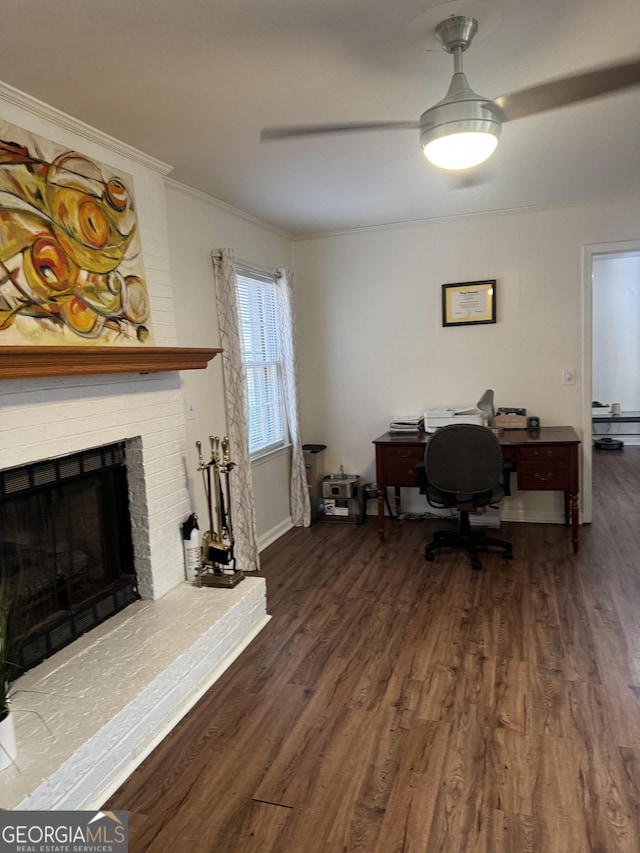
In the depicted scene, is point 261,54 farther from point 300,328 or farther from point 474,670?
point 300,328

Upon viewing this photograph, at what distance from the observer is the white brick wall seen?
2.06m

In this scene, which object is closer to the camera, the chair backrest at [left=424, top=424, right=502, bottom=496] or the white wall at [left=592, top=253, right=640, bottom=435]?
the chair backrest at [left=424, top=424, right=502, bottom=496]

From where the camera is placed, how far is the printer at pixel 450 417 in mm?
4035

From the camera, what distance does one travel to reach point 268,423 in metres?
4.36

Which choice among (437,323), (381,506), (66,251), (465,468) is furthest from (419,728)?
(437,323)

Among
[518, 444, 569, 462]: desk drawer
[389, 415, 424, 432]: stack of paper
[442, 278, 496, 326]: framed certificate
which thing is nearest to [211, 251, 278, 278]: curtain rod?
[442, 278, 496, 326]: framed certificate

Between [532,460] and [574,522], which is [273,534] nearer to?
[532,460]

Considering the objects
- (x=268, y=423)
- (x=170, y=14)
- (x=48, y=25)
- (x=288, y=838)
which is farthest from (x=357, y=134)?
(x=288, y=838)

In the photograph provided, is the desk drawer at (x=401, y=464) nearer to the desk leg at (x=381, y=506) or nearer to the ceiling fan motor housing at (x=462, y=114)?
the desk leg at (x=381, y=506)

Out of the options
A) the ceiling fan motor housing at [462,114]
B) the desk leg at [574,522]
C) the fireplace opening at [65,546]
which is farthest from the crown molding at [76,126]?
the desk leg at [574,522]

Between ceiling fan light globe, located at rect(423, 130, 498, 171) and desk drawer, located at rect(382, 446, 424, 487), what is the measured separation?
7.59ft

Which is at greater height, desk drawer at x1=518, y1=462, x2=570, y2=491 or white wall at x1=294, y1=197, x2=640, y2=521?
white wall at x1=294, y1=197, x2=640, y2=521

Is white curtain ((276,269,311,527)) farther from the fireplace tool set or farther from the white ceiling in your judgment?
the fireplace tool set

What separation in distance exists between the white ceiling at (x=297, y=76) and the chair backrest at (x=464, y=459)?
1.50 meters
